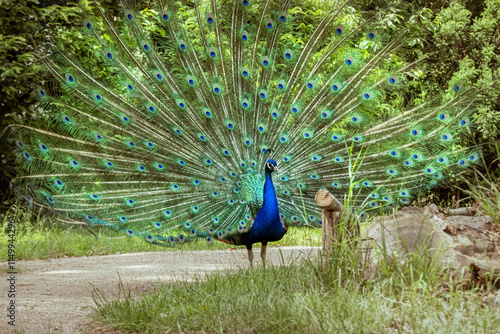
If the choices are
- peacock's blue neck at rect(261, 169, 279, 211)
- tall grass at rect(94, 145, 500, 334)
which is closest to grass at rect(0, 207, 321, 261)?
peacock's blue neck at rect(261, 169, 279, 211)

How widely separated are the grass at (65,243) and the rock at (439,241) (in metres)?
2.89

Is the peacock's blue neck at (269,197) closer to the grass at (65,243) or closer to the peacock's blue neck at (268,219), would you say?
the peacock's blue neck at (268,219)

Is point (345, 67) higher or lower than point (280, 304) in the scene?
higher

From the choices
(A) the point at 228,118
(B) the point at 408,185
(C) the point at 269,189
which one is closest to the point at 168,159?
(A) the point at 228,118

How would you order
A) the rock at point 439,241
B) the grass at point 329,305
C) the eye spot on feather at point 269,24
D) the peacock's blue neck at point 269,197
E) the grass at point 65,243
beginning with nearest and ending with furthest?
the grass at point 329,305 → the rock at point 439,241 → the peacock's blue neck at point 269,197 → the eye spot on feather at point 269,24 → the grass at point 65,243

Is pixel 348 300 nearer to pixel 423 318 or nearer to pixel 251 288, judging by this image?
pixel 423 318

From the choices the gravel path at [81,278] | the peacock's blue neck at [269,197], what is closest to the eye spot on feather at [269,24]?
the peacock's blue neck at [269,197]

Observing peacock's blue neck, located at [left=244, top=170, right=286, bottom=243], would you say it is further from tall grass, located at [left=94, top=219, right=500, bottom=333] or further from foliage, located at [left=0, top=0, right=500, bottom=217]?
foliage, located at [left=0, top=0, right=500, bottom=217]

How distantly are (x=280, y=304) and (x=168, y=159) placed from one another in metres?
2.97

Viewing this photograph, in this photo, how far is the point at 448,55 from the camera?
1157 cm

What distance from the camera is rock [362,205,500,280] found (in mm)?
3475

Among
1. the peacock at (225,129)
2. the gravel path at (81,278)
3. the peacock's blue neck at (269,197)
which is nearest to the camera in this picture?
the gravel path at (81,278)

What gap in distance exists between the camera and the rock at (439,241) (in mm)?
3475

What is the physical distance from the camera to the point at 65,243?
24.7 ft
